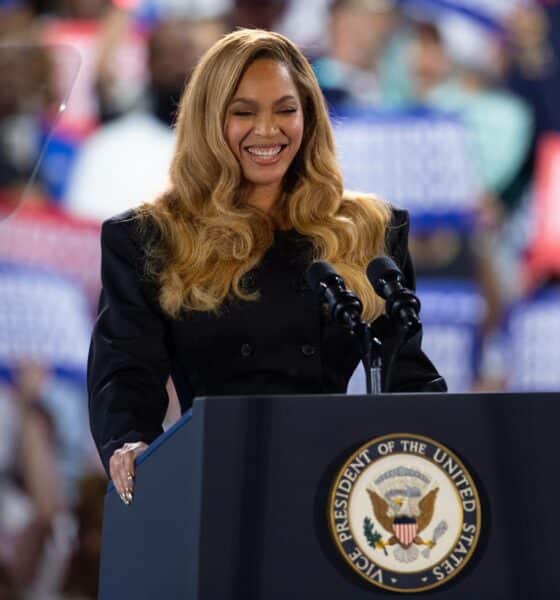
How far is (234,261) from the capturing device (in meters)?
2.92

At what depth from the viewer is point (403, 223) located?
3096mm

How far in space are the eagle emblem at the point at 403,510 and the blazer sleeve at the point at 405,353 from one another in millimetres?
498

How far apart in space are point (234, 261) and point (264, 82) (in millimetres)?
351

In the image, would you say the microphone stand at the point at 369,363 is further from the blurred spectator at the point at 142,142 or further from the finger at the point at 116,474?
the blurred spectator at the point at 142,142

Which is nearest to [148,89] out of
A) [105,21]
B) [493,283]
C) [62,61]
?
[105,21]

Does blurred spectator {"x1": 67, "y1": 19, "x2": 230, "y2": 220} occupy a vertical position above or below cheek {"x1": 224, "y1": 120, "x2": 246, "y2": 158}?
above

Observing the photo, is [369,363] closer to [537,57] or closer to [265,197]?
[265,197]

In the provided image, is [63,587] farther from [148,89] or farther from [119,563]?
[119,563]

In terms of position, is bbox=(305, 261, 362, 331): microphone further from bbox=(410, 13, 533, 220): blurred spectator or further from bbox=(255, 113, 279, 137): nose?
bbox=(410, 13, 533, 220): blurred spectator

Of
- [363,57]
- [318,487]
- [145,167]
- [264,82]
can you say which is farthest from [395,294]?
[363,57]

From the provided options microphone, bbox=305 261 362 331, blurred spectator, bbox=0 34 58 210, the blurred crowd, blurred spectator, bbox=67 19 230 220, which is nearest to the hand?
microphone, bbox=305 261 362 331

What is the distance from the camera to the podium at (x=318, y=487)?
209cm

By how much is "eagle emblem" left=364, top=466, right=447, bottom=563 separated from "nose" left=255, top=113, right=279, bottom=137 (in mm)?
974

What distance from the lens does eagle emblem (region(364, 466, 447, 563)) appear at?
2.10 metres
